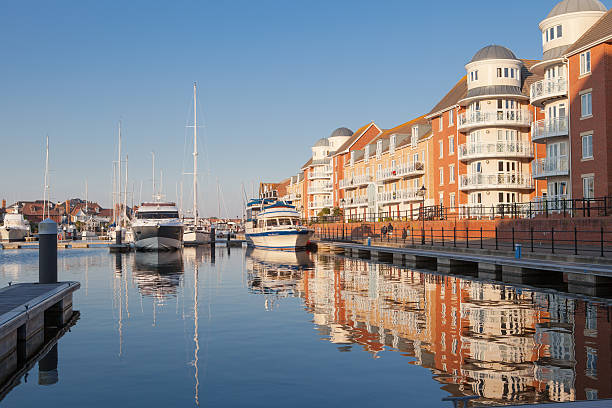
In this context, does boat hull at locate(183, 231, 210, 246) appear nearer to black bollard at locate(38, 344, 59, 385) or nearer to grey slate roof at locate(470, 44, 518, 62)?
grey slate roof at locate(470, 44, 518, 62)

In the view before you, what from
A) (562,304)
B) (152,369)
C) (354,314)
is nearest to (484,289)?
(562,304)

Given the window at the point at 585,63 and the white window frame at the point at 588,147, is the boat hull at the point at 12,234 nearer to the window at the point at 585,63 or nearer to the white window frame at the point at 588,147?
the white window frame at the point at 588,147

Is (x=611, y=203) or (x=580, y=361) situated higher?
(x=611, y=203)

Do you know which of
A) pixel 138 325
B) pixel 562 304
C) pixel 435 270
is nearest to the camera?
pixel 138 325

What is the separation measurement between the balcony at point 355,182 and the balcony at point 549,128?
38232mm

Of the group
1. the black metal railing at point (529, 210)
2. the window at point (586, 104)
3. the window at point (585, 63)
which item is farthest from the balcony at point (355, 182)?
the window at point (585, 63)

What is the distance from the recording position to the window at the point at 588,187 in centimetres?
3844

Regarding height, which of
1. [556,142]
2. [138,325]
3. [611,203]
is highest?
[556,142]

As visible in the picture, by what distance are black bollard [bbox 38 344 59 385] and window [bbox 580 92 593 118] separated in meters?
37.1

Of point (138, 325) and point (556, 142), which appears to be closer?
point (138, 325)

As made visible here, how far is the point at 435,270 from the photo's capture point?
33.3 m

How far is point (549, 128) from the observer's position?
141ft

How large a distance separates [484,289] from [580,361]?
12.4 metres

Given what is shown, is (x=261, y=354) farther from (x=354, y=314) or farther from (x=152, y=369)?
(x=354, y=314)
